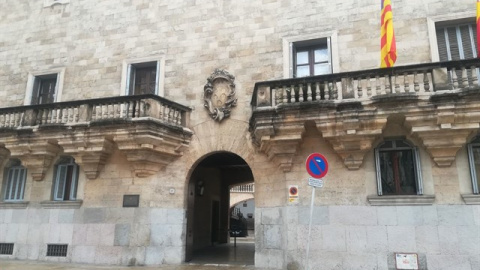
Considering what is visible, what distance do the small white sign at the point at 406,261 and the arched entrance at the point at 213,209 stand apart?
4239 mm

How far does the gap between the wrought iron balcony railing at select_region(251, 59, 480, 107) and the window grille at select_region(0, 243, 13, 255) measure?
9.49 meters

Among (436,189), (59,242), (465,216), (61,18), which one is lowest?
(59,242)

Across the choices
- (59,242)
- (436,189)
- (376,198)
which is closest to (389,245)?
(376,198)

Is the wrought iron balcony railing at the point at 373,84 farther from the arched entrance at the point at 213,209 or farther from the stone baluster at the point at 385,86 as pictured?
the arched entrance at the point at 213,209

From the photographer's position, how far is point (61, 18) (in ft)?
47.2

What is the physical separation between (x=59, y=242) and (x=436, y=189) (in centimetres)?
1096

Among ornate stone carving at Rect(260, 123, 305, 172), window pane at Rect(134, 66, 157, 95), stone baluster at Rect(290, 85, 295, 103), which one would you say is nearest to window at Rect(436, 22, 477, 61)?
stone baluster at Rect(290, 85, 295, 103)

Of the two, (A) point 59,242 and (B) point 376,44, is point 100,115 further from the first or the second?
(B) point 376,44

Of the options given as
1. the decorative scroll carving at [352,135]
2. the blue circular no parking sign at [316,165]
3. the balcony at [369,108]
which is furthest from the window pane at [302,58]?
the blue circular no parking sign at [316,165]

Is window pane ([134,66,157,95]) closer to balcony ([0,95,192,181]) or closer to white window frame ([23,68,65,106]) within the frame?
balcony ([0,95,192,181])

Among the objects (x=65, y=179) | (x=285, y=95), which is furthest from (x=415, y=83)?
(x=65, y=179)

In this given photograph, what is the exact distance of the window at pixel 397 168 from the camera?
938cm

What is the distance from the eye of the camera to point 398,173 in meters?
9.49

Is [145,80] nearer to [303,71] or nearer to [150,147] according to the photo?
[150,147]
